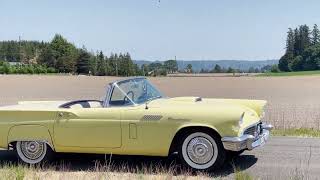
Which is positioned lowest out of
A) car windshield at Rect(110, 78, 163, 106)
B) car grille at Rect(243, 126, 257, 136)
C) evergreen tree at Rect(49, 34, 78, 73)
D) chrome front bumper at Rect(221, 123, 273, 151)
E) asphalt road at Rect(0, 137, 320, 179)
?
asphalt road at Rect(0, 137, 320, 179)

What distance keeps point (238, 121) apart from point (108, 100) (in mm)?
1900

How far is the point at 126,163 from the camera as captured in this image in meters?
7.76

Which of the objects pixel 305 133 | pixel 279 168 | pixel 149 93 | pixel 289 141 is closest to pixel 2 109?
pixel 149 93

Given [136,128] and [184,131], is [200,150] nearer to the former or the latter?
[184,131]

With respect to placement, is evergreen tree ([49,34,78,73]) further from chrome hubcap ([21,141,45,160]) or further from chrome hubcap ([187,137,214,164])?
chrome hubcap ([187,137,214,164])

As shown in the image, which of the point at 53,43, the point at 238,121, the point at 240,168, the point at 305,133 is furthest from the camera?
the point at 53,43

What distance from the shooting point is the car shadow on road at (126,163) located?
717 cm

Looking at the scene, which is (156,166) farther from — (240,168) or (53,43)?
(53,43)

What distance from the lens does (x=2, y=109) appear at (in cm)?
777

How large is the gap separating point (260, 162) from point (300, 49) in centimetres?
17341

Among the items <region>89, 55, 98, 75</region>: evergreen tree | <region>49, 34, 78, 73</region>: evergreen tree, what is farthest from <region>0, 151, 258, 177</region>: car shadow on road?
<region>49, 34, 78, 73</region>: evergreen tree

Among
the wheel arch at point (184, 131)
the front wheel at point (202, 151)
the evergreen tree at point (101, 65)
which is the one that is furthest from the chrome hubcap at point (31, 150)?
→ the evergreen tree at point (101, 65)

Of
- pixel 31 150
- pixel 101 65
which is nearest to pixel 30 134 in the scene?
→ pixel 31 150

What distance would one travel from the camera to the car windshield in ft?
24.7
